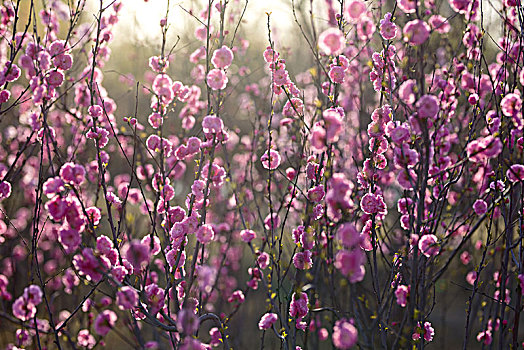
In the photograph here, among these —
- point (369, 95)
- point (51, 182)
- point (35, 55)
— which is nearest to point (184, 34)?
point (369, 95)

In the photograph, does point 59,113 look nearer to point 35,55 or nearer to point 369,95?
point 35,55

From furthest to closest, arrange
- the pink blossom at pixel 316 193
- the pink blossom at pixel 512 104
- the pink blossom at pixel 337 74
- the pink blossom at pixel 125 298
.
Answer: the pink blossom at pixel 337 74, the pink blossom at pixel 316 193, the pink blossom at pixel 512 104, the pink blossom at pixel 125 298

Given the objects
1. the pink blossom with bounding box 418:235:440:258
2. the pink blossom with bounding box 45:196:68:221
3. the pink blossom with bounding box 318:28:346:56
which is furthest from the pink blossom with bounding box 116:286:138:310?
the pink blossom with bounding box 318:28:346:56

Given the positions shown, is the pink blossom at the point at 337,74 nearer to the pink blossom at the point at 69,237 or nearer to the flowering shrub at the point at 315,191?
the flowering shrub at the point at 315,191

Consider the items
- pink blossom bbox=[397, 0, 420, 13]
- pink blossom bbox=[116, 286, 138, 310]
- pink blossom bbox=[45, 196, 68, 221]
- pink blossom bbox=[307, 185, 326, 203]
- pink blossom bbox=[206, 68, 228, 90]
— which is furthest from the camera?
pink blossom bbox=[206, 68, 228, 90]

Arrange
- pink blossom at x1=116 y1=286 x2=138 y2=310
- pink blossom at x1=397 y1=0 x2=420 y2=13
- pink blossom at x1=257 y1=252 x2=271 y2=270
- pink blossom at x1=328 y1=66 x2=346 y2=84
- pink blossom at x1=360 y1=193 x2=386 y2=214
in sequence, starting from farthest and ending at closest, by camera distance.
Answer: pink blossom at x1=257 y1=252 x2=271 y2=270, pink blossom at x1=328 y1=66 x2=346 y2=84, pink blossom at x1=360 y1=193 x2=386 y2=214, pink blossom at x1=397 y1=0 x2=420 y2=13, pink blossom at x1=116 y1=286 x2=138 y2=310

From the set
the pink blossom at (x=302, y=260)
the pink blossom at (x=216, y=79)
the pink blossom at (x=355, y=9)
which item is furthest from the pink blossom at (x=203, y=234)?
the pink blossom at (x=355, y=9)

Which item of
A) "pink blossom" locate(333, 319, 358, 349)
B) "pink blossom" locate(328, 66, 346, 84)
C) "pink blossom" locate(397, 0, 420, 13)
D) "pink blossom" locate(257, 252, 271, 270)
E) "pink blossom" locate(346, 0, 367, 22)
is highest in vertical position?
"pink blossom" locate(346, 0, 367, 22)

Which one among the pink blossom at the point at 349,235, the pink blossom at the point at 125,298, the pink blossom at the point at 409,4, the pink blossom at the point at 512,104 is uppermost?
the pink blossom at the point at 409,4

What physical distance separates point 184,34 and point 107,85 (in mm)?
6616

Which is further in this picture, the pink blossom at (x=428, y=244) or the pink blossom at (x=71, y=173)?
the pink blossom at (x=428, y=244)

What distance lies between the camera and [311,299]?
122 inches

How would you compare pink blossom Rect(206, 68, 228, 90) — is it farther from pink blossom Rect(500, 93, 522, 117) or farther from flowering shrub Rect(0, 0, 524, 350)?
pink blossom Rect(500, 93, 522, 117)

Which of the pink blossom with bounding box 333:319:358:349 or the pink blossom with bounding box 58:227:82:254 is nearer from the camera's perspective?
the pink blossom with bounding box 333:319:358:349
